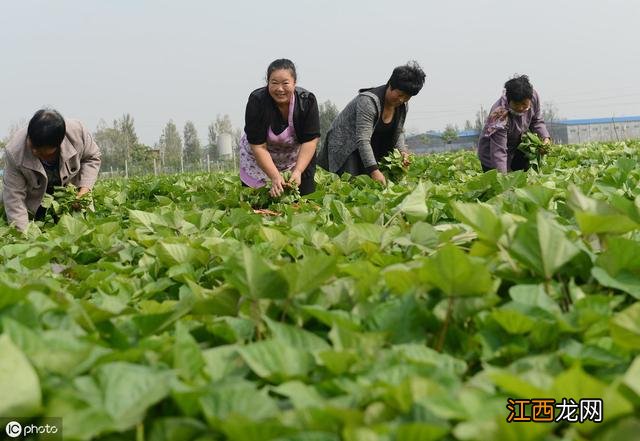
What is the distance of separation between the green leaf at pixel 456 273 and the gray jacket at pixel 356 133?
184 inches

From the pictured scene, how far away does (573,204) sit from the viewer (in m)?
1.37

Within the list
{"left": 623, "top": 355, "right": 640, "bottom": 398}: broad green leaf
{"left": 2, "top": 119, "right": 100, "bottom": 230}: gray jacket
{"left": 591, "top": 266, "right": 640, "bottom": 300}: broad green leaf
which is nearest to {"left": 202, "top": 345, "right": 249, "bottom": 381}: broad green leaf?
{"left": 623, "top": 355, "right": 640, "bottom": 398}: broad green leaf

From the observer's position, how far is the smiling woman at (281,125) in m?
5.01

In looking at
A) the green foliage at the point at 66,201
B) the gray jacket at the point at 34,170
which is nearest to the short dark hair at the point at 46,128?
the gray jacket at the point at 34,170

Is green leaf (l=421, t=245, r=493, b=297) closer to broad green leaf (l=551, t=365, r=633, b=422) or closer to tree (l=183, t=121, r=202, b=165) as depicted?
broad green leaf (l=551, t=365, r=633, b=422)

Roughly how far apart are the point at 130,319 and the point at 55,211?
12.8 ft

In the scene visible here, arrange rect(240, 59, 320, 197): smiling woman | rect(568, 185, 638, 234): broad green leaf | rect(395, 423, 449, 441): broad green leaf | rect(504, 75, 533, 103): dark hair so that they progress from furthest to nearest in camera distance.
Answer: rect(504, 75, 533, 103): dark hair, rect(240, 59, 320, 197): smiling woman, rect(568, 185, 638, 234): broad green leaf, rect(395, 423, 449, 441): broad green leaf

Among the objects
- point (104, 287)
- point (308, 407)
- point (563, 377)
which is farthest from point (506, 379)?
point (104, 287)

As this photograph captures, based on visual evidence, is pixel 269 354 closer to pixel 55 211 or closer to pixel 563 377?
pixel 563 377

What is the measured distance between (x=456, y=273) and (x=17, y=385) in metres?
0.62

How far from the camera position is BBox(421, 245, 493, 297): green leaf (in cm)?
105

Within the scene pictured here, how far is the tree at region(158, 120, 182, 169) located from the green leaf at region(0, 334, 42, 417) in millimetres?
61334

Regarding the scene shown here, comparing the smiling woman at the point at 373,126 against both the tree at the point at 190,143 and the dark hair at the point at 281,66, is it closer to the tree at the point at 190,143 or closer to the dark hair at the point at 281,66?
the dark hair at the point at 281,66

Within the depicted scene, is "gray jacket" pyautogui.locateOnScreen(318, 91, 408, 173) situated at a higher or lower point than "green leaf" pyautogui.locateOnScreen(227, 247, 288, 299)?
higher
